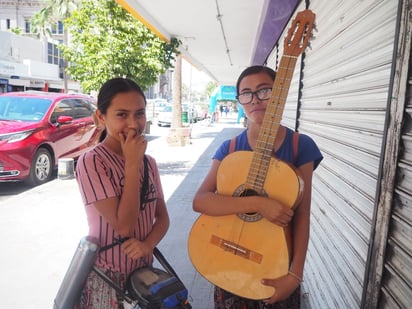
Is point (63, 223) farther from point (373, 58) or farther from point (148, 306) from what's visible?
point (373, 58)

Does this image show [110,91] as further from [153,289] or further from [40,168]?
[40,168]

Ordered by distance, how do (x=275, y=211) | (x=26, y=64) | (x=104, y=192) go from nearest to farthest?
(x=275, y=211) < (x=104, y=192) < (x=26, y=64)

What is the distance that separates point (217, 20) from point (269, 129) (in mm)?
5596

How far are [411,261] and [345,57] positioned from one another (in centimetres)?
140

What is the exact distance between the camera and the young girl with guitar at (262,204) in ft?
4.70

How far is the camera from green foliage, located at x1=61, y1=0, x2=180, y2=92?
6043 millimetres

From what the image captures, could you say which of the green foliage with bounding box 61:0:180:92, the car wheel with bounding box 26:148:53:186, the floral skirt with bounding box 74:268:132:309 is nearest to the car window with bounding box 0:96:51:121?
the car wheel with bounding box 26:148:53:186

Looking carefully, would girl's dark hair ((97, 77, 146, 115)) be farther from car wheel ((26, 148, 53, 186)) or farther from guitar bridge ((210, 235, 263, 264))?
car wheel ((26, 148, 53, 186))

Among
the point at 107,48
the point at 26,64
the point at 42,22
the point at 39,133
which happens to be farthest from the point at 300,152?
the point at 42,22

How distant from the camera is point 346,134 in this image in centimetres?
217

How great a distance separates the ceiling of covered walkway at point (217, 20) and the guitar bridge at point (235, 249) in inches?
123

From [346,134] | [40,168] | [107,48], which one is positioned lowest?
[40,168]

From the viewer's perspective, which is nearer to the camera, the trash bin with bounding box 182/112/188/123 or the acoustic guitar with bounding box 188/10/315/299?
the acoustic guitar with bounding box 188/10/315/299

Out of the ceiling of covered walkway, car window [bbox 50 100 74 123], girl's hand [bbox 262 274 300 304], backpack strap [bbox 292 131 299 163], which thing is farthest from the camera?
car window [bbox 50 100 74 123]
